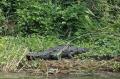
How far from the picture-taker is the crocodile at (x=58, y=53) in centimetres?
962

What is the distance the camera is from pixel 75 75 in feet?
27.7

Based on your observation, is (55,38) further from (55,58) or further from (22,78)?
(22,78)

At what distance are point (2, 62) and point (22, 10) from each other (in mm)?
3550

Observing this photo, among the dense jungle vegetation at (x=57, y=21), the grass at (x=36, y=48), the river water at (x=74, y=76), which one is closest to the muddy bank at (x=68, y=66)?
the grass at (x=36, y=48)

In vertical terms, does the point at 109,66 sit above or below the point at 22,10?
below

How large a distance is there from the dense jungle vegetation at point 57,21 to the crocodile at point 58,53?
2.32 feet

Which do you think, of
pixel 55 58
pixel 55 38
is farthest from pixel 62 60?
pixel 55 38

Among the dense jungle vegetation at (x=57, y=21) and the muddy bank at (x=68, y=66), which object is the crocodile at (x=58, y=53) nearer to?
the muddy bank at (x=68, y=66)

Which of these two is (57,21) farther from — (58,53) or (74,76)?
(74,76)

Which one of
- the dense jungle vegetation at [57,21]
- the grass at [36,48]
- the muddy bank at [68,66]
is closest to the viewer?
the muddy bank at [68,66]

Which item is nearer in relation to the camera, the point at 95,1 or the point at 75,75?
the point at 75,75

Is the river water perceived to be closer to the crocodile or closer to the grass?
the grass

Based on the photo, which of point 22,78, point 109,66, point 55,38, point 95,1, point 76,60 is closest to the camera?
point 22,78

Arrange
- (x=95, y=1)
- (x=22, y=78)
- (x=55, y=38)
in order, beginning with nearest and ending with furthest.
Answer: (x=22, y=78)
(x=55, y=38)
(x=95, y=1)
